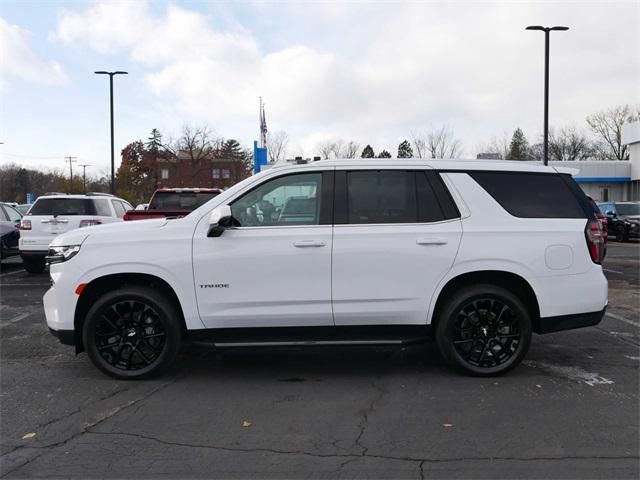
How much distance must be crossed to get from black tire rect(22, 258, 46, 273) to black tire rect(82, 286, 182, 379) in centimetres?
875

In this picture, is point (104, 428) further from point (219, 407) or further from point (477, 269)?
point (477, 269)

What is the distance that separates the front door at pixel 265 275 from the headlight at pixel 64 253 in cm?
107

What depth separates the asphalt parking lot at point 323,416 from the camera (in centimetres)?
354

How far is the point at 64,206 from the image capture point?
12445mm

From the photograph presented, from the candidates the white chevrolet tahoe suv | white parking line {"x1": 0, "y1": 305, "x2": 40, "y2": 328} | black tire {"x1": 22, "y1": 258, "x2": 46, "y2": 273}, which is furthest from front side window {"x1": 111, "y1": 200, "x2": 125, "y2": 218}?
the white chevrolet tahoe suv

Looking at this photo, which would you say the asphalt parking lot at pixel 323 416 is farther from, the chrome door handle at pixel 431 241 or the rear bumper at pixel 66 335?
the chrome door handle at pixel 431 241

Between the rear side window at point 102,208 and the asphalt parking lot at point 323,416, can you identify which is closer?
the asphalt parking lot at point 323,416

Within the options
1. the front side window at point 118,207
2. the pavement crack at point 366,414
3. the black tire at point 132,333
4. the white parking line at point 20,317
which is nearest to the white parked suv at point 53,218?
the front side window at point 118,207

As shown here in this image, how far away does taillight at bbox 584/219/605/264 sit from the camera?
5129 millimetres

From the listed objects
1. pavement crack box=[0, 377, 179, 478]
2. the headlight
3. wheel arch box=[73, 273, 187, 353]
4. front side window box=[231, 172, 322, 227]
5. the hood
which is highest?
front side window box=[231, 172, 322, 227]

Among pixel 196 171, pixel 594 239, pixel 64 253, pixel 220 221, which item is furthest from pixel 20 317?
pixel 196 171

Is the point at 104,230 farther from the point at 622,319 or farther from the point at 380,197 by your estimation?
the point at 622,319

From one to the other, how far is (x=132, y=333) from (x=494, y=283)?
10.9ft

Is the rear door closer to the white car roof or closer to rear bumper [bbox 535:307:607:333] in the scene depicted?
the white car roof
